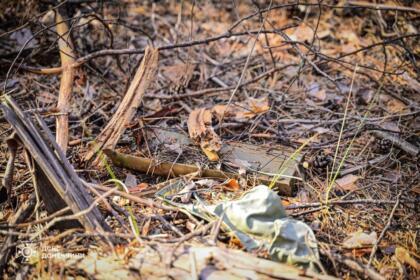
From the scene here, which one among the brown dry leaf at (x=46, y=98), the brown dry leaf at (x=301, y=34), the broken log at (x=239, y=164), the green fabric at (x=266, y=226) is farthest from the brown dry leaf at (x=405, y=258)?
the brown dry leaf at (x=301, y=34)

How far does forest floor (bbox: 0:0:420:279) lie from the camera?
6.38 ft

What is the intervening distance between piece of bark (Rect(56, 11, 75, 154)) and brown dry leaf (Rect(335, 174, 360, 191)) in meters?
2.05

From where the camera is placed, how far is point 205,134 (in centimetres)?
278

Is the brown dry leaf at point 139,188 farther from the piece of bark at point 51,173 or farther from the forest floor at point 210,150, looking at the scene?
the piece of bark at point 51,173

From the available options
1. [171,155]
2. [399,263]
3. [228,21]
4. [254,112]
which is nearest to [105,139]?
[171,155]

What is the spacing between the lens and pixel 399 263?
202cm

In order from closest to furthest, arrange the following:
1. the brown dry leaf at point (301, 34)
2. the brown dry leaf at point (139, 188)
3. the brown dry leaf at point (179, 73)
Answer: the brown dry leaf at point (139, 188)
the brown dry leaf at point (179, 73)
the brown dry leaf at point (301, 34)

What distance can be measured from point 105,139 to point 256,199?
125 cm

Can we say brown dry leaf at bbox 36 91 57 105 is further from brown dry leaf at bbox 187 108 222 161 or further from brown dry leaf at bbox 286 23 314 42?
brown dry leaf at bbox 286 23 314 42

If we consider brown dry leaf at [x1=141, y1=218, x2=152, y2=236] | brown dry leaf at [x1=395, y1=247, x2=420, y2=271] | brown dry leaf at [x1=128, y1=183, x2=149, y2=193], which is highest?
brown dry leaf at [x1=128, y1=183, x2=149, y2=193]

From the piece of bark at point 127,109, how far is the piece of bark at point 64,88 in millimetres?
220

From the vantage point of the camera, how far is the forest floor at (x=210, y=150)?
6.38 ft

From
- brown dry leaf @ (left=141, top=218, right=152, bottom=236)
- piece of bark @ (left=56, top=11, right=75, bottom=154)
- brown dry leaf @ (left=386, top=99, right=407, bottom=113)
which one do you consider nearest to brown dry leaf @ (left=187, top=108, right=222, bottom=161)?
brown dry leaf @ (left=141, top=218, right=152, bottom=236)

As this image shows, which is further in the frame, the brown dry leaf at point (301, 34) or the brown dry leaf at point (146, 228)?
the brown dry leaf at point (301, 34)
